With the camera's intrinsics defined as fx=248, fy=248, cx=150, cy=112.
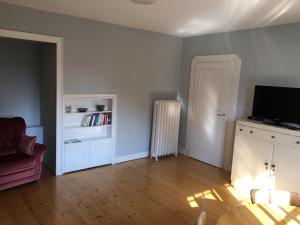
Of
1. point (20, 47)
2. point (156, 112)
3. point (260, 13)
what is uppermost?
point (260, 13)

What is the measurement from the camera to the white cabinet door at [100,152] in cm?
413

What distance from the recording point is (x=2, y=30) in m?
3.07

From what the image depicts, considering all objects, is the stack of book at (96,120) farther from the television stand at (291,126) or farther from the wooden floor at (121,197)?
the television stand at (291,126)

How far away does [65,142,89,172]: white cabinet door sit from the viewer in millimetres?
3865

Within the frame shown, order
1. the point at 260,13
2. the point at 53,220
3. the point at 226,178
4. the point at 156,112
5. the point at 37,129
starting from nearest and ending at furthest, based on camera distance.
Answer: the point at 53,220, the point at 260,13, the point at 226,178, the point at 37,129, the point at 156,112

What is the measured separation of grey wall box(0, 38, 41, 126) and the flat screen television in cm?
370

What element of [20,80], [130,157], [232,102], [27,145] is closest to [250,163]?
[232,102]

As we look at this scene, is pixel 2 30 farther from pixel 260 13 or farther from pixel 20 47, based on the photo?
pixel 260 13

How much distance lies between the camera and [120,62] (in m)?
4.22

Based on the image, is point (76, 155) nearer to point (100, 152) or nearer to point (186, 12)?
point (100, 152)

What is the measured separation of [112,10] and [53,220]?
262 cm

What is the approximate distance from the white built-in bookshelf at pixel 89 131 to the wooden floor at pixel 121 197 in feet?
0.60

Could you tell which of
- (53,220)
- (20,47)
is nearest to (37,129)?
(20,47)

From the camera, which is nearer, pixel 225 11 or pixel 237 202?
pixel 225 11
